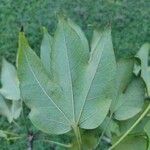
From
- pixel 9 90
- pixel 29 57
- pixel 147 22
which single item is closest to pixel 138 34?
pixel 147 22

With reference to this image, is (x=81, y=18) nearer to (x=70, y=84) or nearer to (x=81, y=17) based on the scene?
(x=81, y=17)

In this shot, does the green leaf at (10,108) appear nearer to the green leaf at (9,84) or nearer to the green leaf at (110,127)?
the green leaf at (9,84)

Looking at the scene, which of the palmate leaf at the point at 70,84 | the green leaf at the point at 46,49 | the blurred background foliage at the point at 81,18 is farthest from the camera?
the blurred background foliage at the point at 81,18

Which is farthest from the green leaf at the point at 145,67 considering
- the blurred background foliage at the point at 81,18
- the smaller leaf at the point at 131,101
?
the blurred background foliage at the point at 81,18

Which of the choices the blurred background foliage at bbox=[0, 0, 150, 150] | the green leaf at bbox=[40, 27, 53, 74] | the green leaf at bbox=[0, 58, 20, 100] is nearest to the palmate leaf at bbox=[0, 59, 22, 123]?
the green leaf at bbox=[0, 58, 20, 100]

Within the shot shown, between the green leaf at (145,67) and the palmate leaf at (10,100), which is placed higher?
the green leaf at (145,67)

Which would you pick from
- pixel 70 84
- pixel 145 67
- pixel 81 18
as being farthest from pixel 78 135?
pixel 81 18
